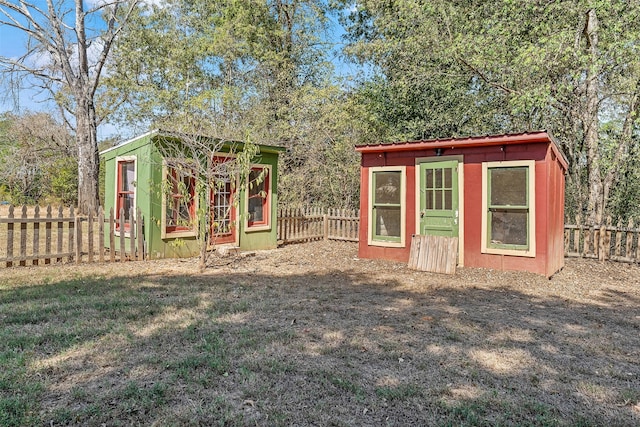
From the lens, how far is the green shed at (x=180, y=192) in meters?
7.62

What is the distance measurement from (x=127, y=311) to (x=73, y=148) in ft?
68.4

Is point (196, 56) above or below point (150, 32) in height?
below

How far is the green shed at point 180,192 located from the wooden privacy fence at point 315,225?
1.41 meters

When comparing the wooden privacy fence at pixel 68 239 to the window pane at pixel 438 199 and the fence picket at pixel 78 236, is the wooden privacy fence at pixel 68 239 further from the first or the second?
the window pane at pixel 438 199

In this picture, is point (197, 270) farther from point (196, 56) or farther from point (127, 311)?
→ point (196, 56)

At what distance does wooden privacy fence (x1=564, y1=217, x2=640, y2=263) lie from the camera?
8.39 m

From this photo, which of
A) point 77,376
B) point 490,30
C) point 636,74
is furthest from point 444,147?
point 77,376

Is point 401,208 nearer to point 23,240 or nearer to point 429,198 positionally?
point 429,198

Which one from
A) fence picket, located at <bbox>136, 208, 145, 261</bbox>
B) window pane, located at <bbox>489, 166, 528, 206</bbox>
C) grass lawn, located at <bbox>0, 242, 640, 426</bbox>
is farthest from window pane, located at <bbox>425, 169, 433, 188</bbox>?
fence picket, located at <bbox>136, 208, 145, 261</bbox>

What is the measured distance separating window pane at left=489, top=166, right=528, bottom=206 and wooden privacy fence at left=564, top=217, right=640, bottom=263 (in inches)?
107

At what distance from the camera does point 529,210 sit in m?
7.01

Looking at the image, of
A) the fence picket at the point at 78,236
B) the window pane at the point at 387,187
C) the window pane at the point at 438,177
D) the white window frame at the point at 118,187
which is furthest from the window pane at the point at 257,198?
the window pane at the point at 438,177

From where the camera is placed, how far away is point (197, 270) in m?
7.11

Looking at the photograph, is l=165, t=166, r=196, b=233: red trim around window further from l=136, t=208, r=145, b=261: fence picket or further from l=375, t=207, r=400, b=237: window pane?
l=375, t=207, r=400, b=237: window pane
